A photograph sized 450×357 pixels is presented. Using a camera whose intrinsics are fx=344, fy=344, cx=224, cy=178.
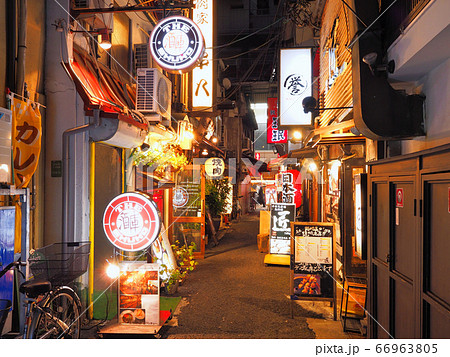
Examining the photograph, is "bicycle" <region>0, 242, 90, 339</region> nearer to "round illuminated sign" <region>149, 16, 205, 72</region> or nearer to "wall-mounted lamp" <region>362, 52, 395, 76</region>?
"round illuminated sign" <region>149, 16, 205, 72</region>

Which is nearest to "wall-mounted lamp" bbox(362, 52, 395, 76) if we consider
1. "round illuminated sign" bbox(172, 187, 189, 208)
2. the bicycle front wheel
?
the bicycle front wheel

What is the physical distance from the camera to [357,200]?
264 inches

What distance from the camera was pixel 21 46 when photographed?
247 inches

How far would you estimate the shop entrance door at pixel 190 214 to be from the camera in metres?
14.2

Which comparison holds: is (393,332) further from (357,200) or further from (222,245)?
(222,245)

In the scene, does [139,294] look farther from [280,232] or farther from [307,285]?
[280,232]

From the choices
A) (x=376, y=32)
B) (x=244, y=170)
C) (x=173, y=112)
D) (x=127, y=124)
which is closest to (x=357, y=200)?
(x=376, y=32)

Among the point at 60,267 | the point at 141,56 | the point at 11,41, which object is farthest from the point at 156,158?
the point at 60,267

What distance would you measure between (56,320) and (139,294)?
5.03ft

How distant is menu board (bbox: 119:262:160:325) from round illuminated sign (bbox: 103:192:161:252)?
531 millimetres

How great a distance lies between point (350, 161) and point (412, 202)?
546 centimetres

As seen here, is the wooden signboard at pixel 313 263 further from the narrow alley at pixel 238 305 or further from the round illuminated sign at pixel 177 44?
the round illuminated sign at pixel 177 44

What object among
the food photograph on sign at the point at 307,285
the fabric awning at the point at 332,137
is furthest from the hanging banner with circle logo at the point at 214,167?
the food photograph on sign at the point at 307,285

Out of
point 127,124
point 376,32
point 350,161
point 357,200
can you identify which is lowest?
point 357,200
